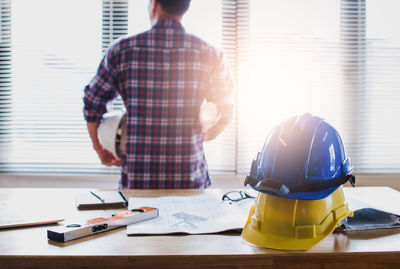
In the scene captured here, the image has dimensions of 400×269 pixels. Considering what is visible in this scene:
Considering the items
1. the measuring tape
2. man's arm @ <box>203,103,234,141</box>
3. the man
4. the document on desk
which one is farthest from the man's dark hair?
the measuring tape

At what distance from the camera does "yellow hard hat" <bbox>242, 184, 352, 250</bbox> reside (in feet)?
2.28

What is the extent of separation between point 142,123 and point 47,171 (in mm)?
1277

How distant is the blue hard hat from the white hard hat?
778 millimetres

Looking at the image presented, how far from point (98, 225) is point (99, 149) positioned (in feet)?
3.12

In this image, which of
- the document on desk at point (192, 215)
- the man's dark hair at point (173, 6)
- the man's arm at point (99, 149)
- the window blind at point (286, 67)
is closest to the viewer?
the document on desk at point (192, 215)

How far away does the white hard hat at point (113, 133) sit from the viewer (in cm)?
138

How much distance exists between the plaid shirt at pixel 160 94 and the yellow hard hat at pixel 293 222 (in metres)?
0.77

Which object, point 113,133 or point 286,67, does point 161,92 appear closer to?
point 113,133

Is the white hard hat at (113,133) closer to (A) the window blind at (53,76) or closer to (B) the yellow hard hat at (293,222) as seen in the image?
(B) the yellow hard hat at (293,222)

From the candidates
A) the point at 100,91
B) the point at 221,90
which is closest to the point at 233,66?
the point at 221,90

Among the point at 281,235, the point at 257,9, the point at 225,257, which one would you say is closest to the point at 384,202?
the point at 281,235

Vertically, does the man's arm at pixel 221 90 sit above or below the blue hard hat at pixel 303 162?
above

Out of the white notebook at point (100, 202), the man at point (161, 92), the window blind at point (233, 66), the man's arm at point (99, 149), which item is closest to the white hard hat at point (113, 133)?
the man at point (161, 92)

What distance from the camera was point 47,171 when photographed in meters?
2.40
